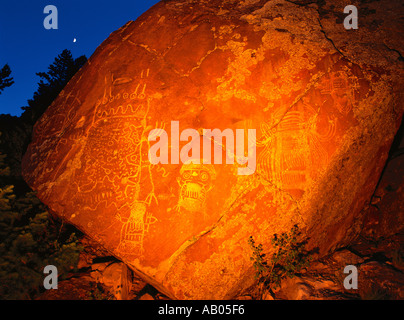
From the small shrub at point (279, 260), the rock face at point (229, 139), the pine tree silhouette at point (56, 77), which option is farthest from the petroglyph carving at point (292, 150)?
the pine tree silhouette at point (56, 77)

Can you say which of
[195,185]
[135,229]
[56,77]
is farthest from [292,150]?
[56,77]

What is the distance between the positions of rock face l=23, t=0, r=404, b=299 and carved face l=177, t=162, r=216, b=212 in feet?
0.04

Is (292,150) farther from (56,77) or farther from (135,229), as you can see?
(56,77)

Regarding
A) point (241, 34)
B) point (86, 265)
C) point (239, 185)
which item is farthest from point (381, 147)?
point (86, 265)

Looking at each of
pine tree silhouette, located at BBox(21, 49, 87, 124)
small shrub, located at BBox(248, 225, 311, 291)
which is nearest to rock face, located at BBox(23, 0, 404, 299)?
small shrub, located at BBox(248, 225, 311, 291)

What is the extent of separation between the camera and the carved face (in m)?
2.71

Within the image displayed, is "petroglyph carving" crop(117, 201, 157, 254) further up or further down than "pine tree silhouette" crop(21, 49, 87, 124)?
further down

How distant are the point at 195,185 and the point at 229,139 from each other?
70 centimetres

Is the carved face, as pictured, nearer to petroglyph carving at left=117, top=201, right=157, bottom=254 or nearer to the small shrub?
petroglyph carving at left=117, top=201, right=157, bottom=254

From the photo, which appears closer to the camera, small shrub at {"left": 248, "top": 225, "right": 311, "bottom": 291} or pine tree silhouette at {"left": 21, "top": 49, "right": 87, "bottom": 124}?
small shrub at {"left": 248, "top": 225, "right": 311, "bottom": 291}

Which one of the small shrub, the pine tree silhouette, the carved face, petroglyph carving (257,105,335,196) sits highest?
the pine tree silhouette

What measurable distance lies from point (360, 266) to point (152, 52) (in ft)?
13.0

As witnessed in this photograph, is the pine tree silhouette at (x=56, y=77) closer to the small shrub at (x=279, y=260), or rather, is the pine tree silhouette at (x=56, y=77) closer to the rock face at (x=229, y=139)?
the rock face at (x=229, y=139)

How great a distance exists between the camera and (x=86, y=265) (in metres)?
3.28
